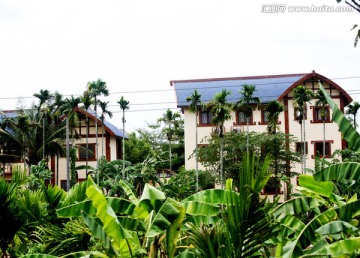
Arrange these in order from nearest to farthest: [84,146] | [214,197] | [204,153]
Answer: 1. [214,197]
2. [204,153]
3. [84,146]

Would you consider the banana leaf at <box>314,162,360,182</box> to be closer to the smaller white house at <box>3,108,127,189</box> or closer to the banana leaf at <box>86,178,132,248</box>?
the banana leaf at <box>86,178,132,248</box>

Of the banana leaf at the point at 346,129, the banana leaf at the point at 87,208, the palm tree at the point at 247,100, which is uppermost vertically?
the palm tree at the point at 247,100

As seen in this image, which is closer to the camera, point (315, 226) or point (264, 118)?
point (315, 226)

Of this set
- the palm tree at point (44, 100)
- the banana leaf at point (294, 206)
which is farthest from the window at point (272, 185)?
the banana leaf at point (294, 206)

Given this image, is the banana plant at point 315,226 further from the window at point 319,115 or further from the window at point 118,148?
the window at point 118,148

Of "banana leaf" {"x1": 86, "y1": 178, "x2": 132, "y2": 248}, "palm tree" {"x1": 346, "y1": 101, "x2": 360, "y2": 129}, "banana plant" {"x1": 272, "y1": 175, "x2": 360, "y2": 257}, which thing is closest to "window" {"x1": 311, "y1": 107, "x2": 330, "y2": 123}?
"palm tree" {"x1": 346, "y1": 101, "x2": 360, "y2": 129}

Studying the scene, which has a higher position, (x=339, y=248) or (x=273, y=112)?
(x=273, y=112)

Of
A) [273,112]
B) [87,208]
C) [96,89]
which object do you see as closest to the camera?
[87,208]

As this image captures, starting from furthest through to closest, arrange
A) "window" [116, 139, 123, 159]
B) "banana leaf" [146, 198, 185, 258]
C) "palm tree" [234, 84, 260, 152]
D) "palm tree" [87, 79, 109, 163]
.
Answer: "window" [116, 139, 123, 159] < "palm tree" [87, 79, 109, 163] < "palm tree" [234, 84, 260, 152] < "banana leaf" [146, 198, 185, 258]

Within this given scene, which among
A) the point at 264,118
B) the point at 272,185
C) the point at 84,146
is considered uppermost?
the point at 264,118

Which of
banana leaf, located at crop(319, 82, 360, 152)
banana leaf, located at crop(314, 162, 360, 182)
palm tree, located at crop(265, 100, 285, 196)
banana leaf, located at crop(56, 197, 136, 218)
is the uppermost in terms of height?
palm tree, located at crop(265, 100, 285, 196)

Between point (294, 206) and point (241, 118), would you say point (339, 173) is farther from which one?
point (241, 118)

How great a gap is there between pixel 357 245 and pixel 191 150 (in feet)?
104

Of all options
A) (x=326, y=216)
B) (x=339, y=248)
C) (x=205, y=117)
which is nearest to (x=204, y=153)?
(x=205, y=117)
